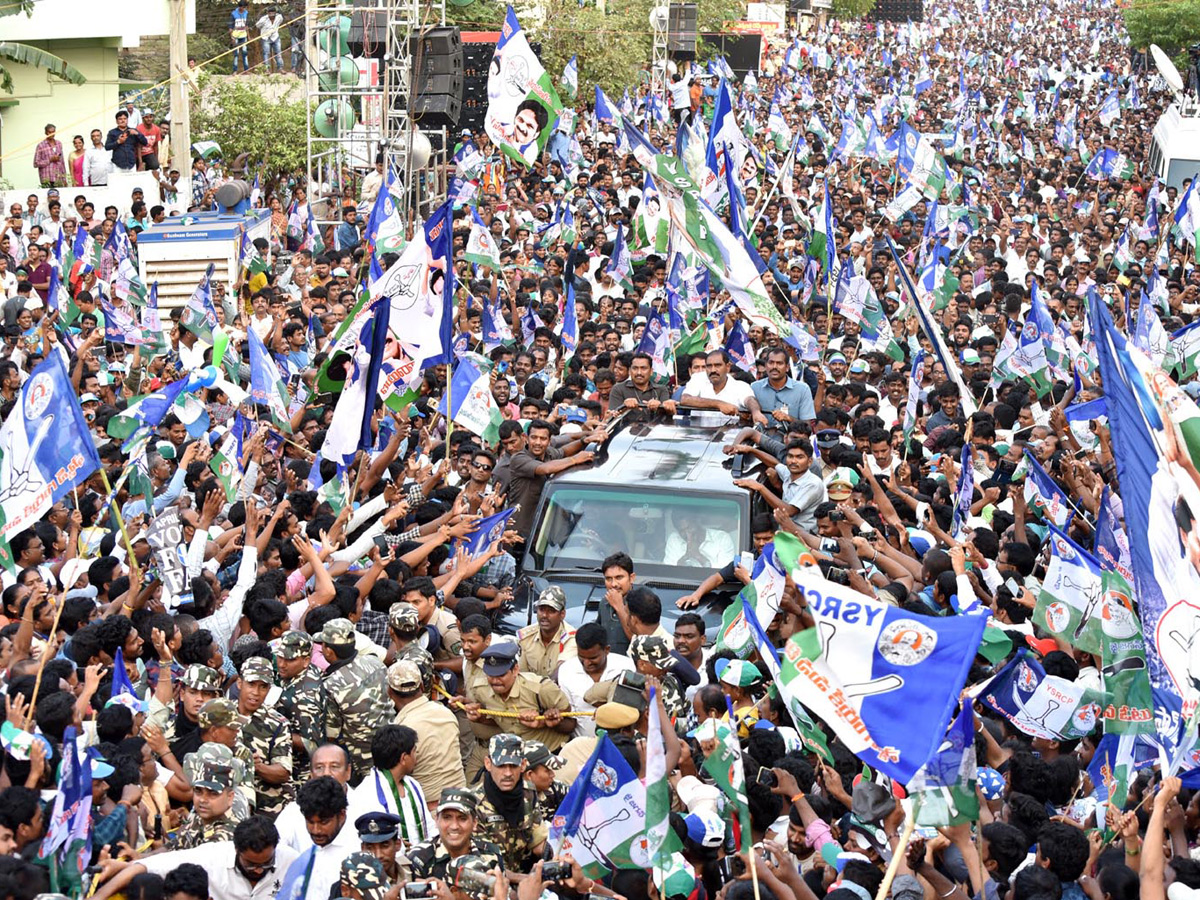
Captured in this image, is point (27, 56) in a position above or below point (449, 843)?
above

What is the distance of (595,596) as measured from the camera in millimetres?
8711

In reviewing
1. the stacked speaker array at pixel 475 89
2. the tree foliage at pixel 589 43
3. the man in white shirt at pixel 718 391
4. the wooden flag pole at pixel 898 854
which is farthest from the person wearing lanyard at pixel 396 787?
the tree foliage at pixel 589 43

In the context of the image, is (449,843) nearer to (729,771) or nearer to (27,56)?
(729,771)

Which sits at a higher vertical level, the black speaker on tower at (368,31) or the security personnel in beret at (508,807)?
the black speaker on tower at (368,31)

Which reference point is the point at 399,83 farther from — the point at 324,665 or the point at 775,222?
the point at 324,665

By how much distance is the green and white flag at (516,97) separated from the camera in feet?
59.3

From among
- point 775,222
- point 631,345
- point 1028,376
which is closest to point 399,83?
point 775,222

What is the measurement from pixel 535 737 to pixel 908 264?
14.5 metres

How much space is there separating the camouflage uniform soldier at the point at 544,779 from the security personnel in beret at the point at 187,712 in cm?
136

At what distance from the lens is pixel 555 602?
7590 millimetres

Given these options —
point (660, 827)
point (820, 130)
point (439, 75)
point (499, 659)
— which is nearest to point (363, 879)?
point (660, 827)

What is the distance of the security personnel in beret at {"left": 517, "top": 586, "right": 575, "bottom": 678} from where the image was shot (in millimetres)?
7594

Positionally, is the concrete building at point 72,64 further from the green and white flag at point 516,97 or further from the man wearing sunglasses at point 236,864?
the man wearing sunglasses at point 236,864

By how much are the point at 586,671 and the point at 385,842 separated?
5.93 feet
